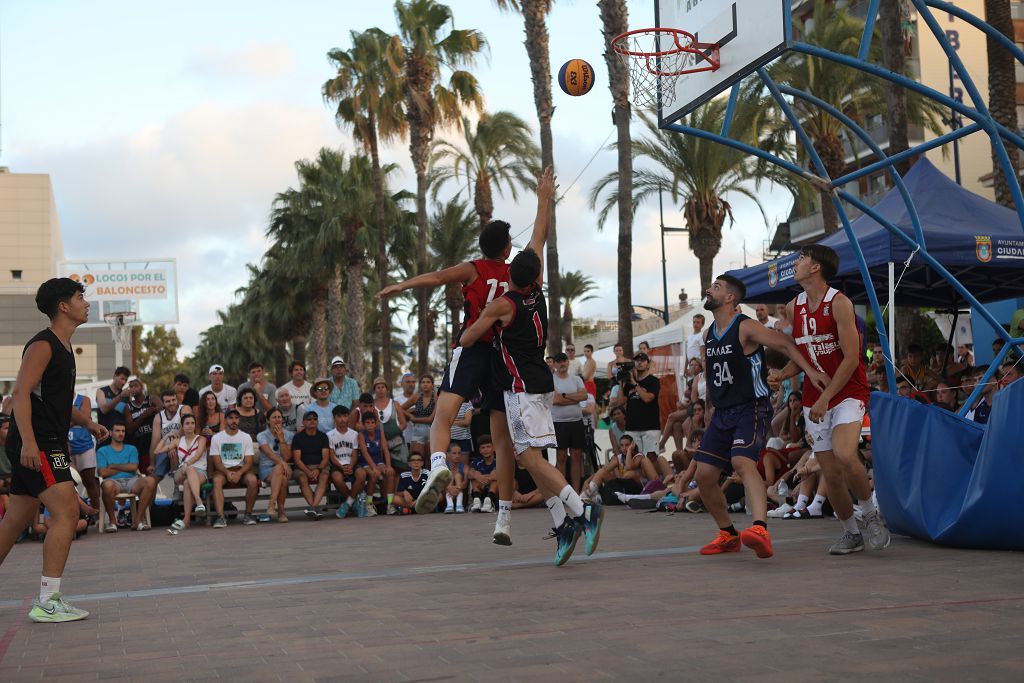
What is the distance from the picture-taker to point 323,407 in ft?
53.0

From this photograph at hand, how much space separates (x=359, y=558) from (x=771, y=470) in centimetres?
564

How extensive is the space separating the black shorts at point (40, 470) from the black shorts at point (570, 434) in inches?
376

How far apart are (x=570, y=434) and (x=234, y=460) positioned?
4.57m

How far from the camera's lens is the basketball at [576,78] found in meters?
15.4

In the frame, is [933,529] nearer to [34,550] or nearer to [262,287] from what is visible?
[34,550]

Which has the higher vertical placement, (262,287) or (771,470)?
(262,287)

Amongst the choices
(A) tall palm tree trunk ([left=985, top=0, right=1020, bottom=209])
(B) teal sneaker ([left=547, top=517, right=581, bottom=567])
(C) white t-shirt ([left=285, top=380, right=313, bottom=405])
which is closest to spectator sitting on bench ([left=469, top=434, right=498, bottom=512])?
(C) white t-shirt ([left=285, top=380, right=313, bottom=405])

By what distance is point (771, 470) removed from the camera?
41.8 ft

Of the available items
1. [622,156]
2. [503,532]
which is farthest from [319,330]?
[503,532]

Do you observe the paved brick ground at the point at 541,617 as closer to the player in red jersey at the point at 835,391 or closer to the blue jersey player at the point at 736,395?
the player in red jersey at the point at 835,391

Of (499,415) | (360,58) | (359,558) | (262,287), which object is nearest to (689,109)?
(499,415)

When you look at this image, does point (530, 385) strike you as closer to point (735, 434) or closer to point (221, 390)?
point (735, 434)

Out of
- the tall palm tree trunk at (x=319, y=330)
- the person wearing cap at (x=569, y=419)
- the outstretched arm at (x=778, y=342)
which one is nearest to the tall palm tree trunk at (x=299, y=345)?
the tall palm tree trunk at (x=319, y=330)

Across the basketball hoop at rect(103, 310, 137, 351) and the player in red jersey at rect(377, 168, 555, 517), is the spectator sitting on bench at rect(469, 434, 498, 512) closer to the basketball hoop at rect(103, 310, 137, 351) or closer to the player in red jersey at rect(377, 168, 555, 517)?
the player in red jersey at rect(377, 168, 555, 517)
